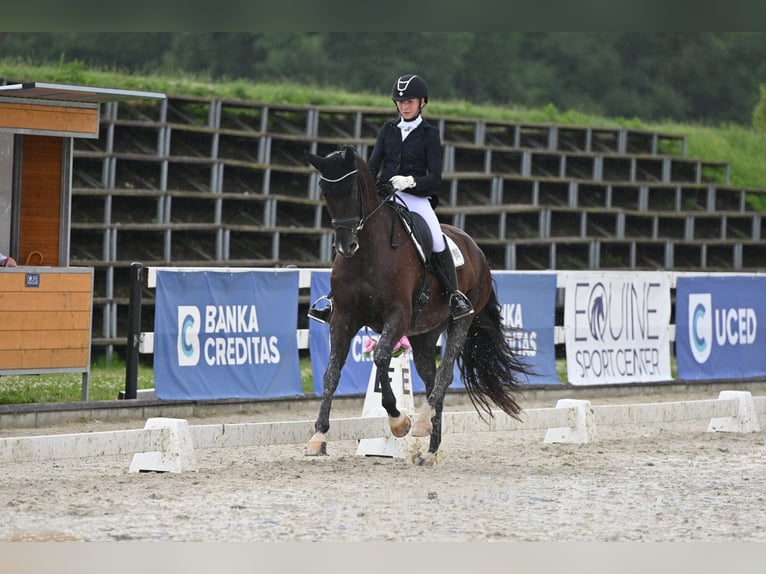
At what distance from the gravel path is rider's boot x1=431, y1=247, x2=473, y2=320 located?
3.46ft

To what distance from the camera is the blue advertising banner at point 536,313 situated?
13047 millimetres

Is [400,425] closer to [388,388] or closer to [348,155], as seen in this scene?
[388,388]

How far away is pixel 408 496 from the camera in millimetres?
6332

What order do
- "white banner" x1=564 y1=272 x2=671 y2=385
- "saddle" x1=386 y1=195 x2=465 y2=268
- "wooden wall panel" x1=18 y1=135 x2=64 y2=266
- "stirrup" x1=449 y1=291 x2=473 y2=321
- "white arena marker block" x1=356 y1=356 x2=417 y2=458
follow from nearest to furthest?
1. "saddle" x1=386 y1=195 x2=465 y2=268
2. "stirrup" x1=449 y1=291 x2=473 y2=321
3. "white arena marker block" x1=356 y1=356 x2=417 y2=458
4. "wooden wall panel" x1=18 y1=135 x2=64 y2=266
5. "white banner" x1=564 y1=272 x2=671 y2=385

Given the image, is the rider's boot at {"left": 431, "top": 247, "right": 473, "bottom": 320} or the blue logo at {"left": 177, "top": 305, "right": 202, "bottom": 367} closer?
the rider's boot at {"left": 431, "top": 247, "right": 473, "bottom": 320}

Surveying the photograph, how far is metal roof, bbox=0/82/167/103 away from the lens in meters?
9.73

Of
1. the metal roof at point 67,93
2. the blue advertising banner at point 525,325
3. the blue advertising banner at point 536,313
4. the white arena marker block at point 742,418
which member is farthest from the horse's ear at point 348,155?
the blue advertising banner at point 536,313

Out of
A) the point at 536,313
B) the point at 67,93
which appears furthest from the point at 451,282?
the point at 536,313

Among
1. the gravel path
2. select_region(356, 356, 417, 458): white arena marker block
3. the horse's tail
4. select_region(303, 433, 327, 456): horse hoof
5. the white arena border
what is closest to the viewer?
the gravel path

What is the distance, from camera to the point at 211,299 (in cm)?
1096

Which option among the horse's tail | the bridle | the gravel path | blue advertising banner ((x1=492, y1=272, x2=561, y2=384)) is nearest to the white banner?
blue advertising banner ((x1=492, y1=272, x2=561, y2=384))

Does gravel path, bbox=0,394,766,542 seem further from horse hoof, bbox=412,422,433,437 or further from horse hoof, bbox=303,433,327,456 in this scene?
horse hoof, bbox=412,422,433,437

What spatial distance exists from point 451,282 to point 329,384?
1.19m

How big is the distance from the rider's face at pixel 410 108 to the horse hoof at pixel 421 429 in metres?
2.04
